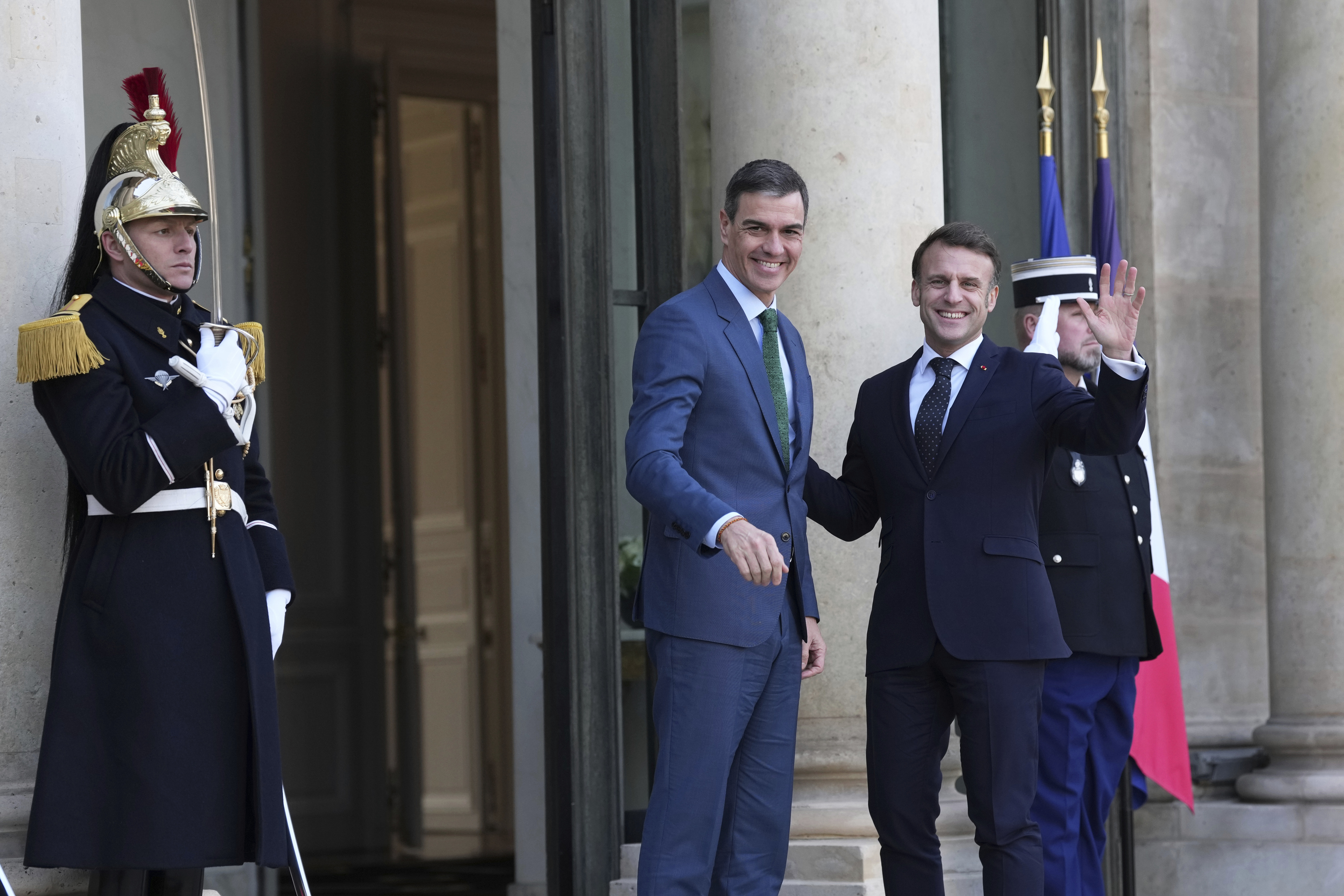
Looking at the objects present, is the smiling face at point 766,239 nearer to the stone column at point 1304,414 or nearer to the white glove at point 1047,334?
the white glove at point 1047,334

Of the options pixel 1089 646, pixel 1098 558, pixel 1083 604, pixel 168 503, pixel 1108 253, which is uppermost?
pixel 1108 253

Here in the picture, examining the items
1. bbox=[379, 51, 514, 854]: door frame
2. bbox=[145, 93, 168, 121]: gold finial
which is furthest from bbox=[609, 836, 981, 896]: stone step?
bbox=[379, 51, 514, 854]: door frame

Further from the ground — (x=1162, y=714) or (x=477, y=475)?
(x=477, y=475)

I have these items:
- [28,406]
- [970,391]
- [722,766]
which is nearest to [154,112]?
[28,406]

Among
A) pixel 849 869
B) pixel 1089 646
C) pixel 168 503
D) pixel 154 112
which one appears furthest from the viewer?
pixel 849 869

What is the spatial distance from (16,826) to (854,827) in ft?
6.89

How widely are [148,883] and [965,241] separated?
212cm

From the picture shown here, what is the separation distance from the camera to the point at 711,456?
147 inches

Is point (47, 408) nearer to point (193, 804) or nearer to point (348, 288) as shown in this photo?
point (193, 804)

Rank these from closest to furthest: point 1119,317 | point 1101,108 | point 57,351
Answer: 1. point 57,351
2. point 1119,317
3. point 1101,108

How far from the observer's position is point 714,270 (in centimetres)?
392

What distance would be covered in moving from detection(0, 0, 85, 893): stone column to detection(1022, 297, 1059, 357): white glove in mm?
2244

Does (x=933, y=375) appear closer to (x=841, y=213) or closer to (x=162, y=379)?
(x=841, y=213)

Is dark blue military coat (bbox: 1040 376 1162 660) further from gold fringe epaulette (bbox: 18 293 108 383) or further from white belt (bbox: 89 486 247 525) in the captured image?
gold fringe epaulette (bbox: 18 293 108 383)
